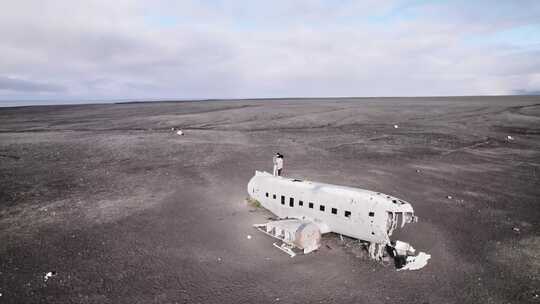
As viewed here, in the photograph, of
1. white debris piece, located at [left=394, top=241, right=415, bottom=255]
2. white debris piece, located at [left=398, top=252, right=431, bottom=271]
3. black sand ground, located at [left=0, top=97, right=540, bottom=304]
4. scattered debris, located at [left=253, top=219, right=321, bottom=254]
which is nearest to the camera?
black sand ground, located at [left=0, top=97, right=540, bottom=304]

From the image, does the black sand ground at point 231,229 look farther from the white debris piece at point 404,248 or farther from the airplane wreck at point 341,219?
the white debris piece at point 404,248

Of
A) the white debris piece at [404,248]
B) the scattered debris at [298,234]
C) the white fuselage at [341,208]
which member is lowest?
the white debris piece at [404,248]

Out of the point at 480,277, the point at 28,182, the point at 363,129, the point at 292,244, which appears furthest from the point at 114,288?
the point at 363,129

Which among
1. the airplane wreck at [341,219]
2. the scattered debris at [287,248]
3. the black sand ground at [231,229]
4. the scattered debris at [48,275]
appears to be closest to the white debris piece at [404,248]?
the airplane wreck at [341,219]

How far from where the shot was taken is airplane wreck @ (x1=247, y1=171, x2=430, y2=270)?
16062 millimetres

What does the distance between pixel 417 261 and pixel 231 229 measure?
1167 cm

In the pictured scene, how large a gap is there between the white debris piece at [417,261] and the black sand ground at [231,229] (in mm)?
379

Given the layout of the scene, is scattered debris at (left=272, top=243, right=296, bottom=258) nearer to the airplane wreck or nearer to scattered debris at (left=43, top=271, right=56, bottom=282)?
the airplane wreck

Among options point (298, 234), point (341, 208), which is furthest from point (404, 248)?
point (298, 234)

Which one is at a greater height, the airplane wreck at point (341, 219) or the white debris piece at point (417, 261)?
the airplane wreck at point (341, 219)

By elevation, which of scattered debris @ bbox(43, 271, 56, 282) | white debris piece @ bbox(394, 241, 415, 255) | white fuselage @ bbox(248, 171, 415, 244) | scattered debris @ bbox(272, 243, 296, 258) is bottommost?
scattered debris @ bbox(43, 271, 56, 282)

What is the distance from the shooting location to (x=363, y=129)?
65.1m

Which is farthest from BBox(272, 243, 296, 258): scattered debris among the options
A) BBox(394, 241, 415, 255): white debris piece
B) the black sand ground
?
BBox(394, 241, 415, 255): white debris piece

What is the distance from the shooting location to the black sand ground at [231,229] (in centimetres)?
1441
